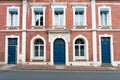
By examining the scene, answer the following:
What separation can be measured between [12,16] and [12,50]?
14.1 feet

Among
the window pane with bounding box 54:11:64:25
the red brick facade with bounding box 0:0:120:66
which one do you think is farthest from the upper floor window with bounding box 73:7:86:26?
the window pane with bounding box 54:11:64:25

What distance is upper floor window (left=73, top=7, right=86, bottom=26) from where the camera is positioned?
1049 inches

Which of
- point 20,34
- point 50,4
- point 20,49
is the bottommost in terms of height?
point 20,49

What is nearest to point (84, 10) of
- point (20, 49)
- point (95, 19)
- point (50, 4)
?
point (95, 19)

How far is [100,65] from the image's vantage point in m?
Answer: 25.7

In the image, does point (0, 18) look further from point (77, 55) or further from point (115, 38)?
point (115, 38)

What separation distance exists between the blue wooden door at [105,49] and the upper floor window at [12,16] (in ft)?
35.4

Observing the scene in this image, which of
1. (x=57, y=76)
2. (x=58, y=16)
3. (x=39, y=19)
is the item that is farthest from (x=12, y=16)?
(x=57, y=76)

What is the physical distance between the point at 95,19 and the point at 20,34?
9.33 metres

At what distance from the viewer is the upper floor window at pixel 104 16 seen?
26.6 metres

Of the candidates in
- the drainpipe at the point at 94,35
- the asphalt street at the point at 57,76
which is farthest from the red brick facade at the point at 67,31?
the asphalt street at the point at 57,76

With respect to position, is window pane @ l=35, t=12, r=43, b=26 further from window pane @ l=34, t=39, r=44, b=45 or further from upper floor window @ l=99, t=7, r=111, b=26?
upper floor window @ l=99, t=7, r=111, b=26

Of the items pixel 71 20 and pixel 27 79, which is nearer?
pixel 27 79

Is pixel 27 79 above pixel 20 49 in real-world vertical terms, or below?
below
